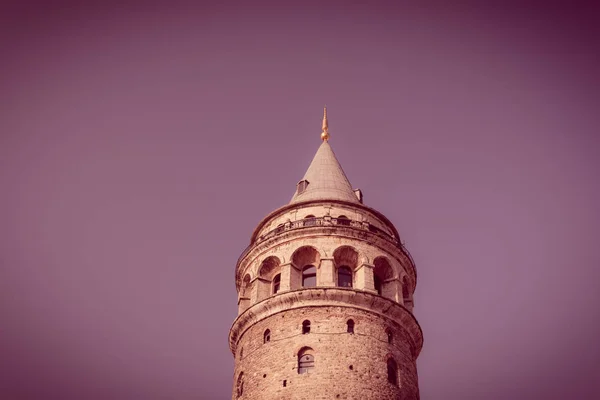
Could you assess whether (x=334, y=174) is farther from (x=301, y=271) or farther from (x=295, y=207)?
(x=301, y=271)

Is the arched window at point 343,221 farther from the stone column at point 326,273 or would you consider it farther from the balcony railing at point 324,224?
the stone column at point 326,273

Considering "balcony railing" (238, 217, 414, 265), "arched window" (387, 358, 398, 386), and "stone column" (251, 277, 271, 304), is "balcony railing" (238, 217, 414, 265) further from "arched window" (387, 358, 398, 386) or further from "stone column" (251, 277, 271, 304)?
"arched window" (387, 358, 398, 386)

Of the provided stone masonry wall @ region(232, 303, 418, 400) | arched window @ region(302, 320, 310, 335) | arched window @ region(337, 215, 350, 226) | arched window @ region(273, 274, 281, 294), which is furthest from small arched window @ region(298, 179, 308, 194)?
arched window @ region(302, 320, 310, 335)

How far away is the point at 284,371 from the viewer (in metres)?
34.9

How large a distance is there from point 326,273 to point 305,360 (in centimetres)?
505

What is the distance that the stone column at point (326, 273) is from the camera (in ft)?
125

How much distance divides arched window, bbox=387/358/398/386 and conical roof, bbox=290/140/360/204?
10530 millimetres

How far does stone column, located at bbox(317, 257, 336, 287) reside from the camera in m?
38.0

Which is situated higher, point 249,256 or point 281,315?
point 249,256

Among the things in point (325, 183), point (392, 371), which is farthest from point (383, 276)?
point (325, 183)

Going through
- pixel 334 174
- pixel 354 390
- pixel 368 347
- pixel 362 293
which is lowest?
pixel 354 390

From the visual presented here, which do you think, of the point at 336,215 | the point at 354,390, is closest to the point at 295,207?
Result: the point at 336,215

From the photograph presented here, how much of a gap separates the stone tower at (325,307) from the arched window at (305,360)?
2.0 inches

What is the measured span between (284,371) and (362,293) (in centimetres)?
568
